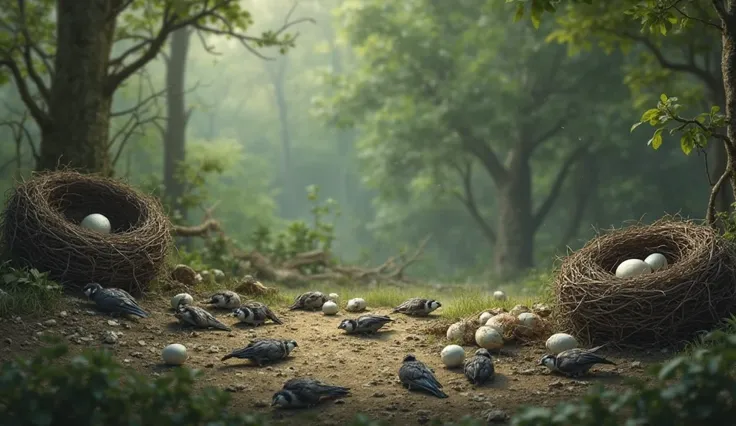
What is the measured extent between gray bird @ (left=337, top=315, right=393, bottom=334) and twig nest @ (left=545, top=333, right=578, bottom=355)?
1.69 meters

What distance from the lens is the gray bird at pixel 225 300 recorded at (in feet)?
28.3

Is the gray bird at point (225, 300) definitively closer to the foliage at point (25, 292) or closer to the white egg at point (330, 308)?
the white egg at point (330, 308)

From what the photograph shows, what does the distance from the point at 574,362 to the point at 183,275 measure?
4958 mm

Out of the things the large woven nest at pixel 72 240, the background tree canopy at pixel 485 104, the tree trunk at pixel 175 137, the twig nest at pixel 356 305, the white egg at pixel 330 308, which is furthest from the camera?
the tree trunk at pixel 175 137

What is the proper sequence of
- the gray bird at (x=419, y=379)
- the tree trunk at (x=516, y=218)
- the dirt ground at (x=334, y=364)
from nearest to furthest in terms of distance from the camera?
the dirt ground at (x=334, y=364)
the gray bird at (x=419, y=379)
the tree trunk at (x=516, y=218)

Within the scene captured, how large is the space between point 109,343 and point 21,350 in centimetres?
77

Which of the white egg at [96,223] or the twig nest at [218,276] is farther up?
the twig nest at [218,276]

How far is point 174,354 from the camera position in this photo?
21.7 ft

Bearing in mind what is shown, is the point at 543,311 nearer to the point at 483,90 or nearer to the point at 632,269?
the point at 632,269

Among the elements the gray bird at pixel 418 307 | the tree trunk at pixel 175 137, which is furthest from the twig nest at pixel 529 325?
the tree trunk at pixel 175 137

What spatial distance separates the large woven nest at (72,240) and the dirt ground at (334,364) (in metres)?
0.42

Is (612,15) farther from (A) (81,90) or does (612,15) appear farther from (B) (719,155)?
(A) (81,90)

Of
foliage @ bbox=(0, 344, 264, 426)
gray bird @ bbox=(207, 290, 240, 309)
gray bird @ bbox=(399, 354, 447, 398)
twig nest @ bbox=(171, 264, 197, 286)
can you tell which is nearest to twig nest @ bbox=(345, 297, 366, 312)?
gray bird @ bbox=(207, 290, 240, 309)

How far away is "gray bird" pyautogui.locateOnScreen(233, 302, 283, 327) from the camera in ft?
26.4
